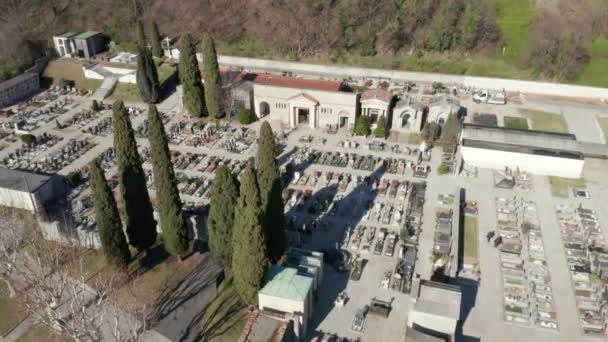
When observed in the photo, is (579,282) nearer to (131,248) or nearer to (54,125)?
(131,248)

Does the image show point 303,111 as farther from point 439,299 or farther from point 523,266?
point 439,299

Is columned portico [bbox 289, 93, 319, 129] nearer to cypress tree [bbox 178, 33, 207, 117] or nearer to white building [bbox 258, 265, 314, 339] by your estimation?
cypress tree [bbox 178, 33, 207, 117]

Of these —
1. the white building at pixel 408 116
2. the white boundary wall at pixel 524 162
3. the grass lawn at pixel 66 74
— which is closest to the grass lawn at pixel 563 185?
the white boundary wall at pixel 524 162

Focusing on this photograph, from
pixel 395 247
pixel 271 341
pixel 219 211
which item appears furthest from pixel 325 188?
pixel 271 341

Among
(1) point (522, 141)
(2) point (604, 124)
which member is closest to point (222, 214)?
(1) point (522, 141)

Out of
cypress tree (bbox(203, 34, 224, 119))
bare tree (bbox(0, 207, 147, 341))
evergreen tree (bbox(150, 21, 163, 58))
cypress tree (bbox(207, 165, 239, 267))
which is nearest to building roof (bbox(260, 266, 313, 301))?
cypress tree (bbox(207, 165, 239, 267))
